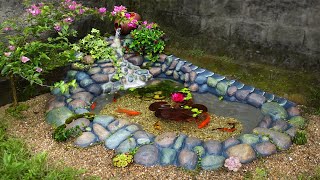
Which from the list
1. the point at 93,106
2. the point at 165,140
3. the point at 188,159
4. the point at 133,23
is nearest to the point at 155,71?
the point at 133,23

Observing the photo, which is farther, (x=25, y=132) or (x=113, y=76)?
(x=113, y=76)

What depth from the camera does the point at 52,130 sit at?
5.99 m

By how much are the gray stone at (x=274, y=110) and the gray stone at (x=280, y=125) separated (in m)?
0.20

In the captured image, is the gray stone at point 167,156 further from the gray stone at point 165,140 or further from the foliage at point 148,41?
the foliage at point 148,41

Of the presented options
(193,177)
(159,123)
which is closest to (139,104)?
(159,123)

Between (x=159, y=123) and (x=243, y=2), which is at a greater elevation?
(x=243, y=2)

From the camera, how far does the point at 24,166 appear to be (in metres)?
4.62

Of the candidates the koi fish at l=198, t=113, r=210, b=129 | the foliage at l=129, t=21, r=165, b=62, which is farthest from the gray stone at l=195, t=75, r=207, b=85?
the koi fish at l=198, t=113, r=210, b=129

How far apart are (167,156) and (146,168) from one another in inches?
14.2

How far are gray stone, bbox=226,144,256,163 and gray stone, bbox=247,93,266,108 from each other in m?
1.53

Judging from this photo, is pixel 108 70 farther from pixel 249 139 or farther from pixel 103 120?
pixel 249 139

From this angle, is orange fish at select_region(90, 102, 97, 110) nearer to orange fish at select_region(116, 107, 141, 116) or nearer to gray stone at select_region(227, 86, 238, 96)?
orange fish at select_region(116, 107, 141, 116)

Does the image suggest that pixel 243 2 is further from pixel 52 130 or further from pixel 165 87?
pixel 52 130

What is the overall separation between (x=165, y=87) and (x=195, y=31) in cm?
141
